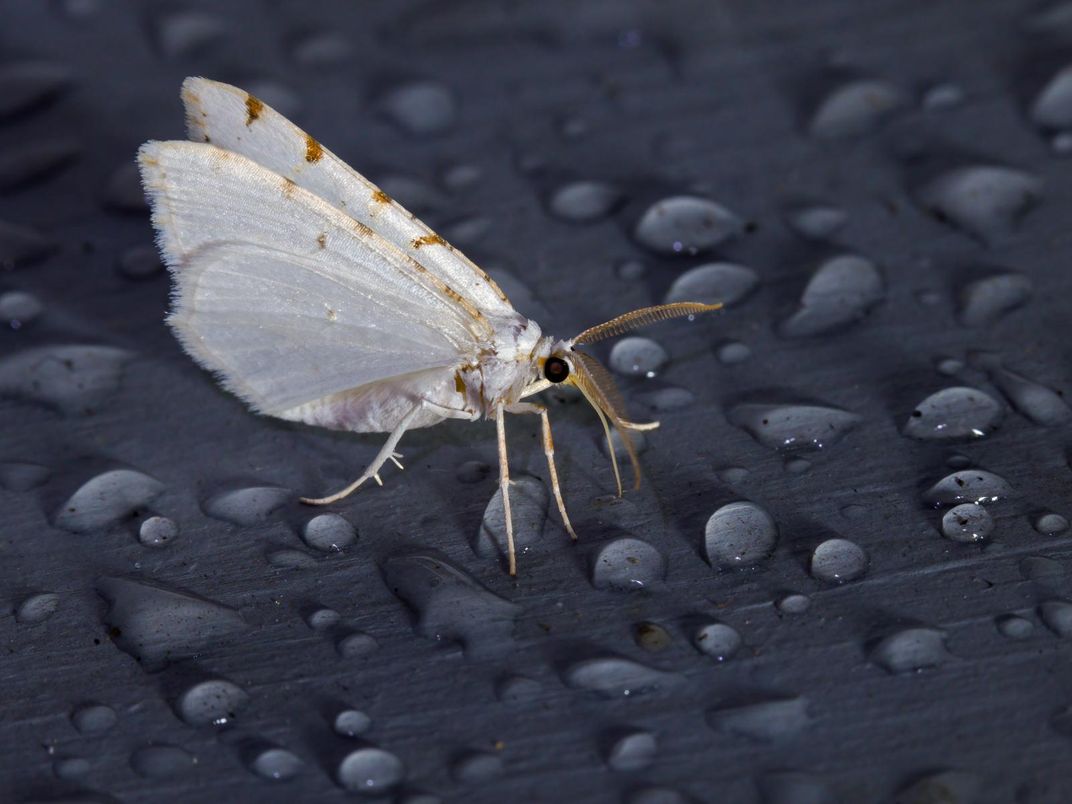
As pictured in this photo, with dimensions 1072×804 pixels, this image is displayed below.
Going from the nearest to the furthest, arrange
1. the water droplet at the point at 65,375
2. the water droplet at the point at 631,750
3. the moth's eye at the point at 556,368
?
the water droplet at the point at 631,750
the moth's eye at the point at 556,368
the water droplet at the point at 65,375

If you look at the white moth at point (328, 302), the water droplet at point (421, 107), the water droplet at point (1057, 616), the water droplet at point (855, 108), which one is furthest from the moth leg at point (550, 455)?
the water droplet at point (855, 108)

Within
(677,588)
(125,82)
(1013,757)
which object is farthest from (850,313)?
(125,82)

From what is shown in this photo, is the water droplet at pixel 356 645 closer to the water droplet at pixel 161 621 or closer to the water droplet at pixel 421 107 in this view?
the water droplet at pixel 161 621

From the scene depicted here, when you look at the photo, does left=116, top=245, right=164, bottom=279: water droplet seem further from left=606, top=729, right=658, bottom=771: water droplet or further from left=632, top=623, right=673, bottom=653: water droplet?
A: left=606, top=729, right=658, bottom=771: water droplet

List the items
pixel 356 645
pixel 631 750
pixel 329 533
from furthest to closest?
pixel 329 533 → pixel 356 645 → pixel 631 750

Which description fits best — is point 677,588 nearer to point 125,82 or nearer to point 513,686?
point 513,686

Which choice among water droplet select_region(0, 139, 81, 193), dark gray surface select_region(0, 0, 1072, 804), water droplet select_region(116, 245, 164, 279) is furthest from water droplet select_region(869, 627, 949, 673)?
water droplet select_region(0, 139, 81, 193)

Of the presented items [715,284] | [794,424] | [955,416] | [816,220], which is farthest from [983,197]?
[794,424]

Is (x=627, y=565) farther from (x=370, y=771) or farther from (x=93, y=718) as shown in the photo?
(x=93, y=718)
